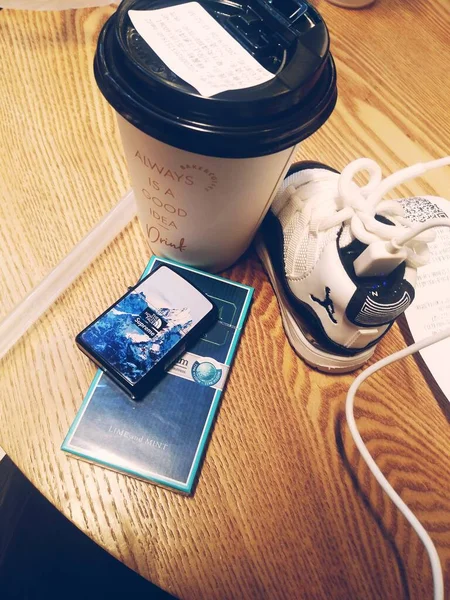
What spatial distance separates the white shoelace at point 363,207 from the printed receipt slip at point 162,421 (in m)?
0.15

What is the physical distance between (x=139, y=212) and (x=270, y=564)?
0.33m

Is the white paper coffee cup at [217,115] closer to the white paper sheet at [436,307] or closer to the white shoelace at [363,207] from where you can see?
the white shoelace at [363,207]

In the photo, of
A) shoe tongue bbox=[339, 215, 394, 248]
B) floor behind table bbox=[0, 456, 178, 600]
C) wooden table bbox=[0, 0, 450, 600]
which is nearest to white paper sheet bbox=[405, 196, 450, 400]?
wooden table bbox=[0, 0, 450, 600]

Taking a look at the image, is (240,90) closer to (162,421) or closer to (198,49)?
(198,49)

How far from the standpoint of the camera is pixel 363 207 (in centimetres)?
36

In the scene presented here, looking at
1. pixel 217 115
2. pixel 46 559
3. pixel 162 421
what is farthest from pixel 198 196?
pixel 46 559

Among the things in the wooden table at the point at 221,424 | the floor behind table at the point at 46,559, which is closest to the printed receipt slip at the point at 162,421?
the wooden table at the point at 221,424

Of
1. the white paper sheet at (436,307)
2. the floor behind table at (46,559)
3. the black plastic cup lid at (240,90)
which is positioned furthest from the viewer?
the floor behind table at (46,559)

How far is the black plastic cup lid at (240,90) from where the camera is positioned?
0.87ft

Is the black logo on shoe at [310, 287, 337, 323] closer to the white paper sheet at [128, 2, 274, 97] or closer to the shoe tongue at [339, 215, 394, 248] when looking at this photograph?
the shoe tongue at [339, 215, 394, 248]

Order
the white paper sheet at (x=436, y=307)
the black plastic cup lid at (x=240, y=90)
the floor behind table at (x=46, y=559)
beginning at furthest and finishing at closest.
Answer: the floor behind table at (x=46, y=559) → the white paper sheet at (x=436, y=307) → the black plastic cup lid at (x=240, y=90)

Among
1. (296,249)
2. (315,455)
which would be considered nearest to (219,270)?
(296,249)

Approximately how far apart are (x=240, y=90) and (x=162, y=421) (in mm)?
262

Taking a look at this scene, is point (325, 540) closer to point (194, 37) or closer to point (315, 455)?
point (315, 455)
